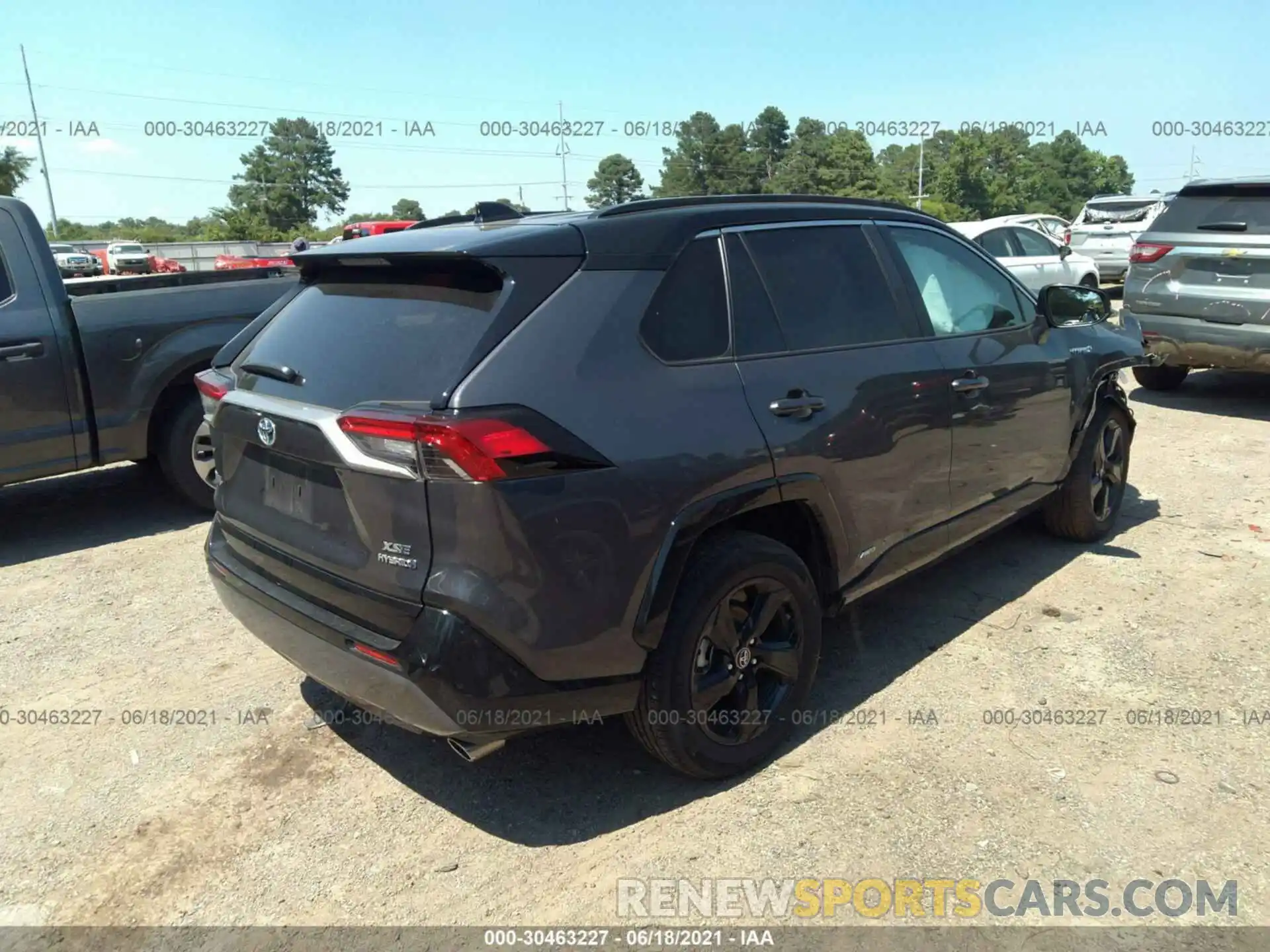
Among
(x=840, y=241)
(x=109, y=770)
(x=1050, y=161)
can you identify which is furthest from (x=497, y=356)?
(x=1050, y=161)

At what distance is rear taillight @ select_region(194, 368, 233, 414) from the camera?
3.36m

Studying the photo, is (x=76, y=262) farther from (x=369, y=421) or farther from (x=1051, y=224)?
(x=369, y=421)

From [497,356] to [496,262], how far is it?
30cm

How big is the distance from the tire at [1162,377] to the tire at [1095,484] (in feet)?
14.5

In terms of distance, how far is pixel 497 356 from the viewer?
2.49 m

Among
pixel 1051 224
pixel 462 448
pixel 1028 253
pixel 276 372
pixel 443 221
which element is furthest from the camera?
pixel 1051 224

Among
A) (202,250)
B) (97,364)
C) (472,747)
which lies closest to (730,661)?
(472,747)

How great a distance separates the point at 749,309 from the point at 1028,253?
9.72m

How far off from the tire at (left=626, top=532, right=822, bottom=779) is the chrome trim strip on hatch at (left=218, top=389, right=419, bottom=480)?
933 millimetres

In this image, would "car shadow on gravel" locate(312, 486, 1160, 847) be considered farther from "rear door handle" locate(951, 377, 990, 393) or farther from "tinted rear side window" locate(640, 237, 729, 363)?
"tinted rear side window" locate(640, 237, 729, 363)

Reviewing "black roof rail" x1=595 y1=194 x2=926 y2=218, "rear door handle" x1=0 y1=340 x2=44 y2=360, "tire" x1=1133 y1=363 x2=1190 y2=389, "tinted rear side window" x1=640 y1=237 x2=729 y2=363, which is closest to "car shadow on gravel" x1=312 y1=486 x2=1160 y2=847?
"tinted rear side window" x1=640 y1=237 x2=729 y2=363

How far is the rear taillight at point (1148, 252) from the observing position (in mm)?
8094

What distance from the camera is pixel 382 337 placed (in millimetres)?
2766

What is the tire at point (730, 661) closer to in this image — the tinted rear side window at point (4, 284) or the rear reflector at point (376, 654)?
the rear reflector at point (376, 654)
